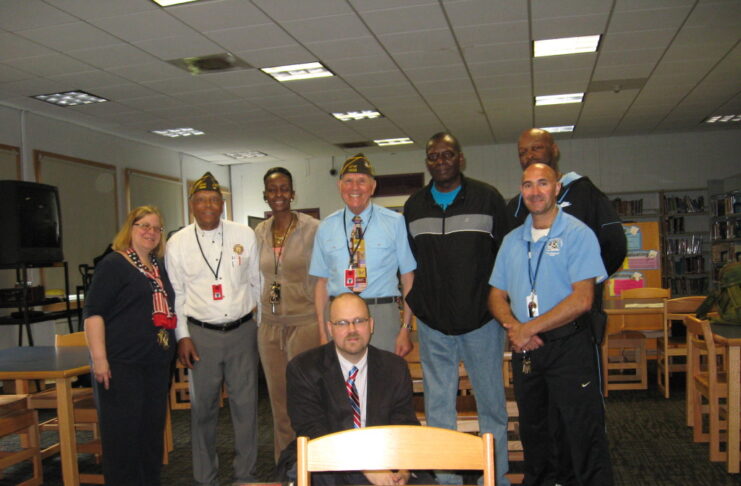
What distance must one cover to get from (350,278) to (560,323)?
40.6 inches

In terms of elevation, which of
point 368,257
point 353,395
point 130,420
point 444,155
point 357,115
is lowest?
point 130,420

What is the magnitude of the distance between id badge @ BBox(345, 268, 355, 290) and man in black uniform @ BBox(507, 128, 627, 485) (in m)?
0.82

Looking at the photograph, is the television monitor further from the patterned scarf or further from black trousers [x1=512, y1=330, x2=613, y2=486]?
black trousers [x1=512, y1=330, x2=613, y2=486]

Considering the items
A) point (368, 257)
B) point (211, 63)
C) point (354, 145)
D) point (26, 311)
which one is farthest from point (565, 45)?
point (26, 311)

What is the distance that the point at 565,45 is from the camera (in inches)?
243

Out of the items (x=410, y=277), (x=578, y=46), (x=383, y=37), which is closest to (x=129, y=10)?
(x=383, y=37)

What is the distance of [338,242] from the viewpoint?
3.05m

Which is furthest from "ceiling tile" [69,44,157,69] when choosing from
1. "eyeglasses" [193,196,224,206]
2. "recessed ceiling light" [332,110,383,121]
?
"recessed ceiling light" [332,110,383,121]

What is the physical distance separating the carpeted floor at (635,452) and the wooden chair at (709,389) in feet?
0.36

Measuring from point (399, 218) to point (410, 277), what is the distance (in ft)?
1.03

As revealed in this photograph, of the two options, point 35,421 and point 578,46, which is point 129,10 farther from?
point 578,46

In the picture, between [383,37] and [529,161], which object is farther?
[383,37]

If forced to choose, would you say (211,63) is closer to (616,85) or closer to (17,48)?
(17,48)

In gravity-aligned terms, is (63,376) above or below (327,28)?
below
